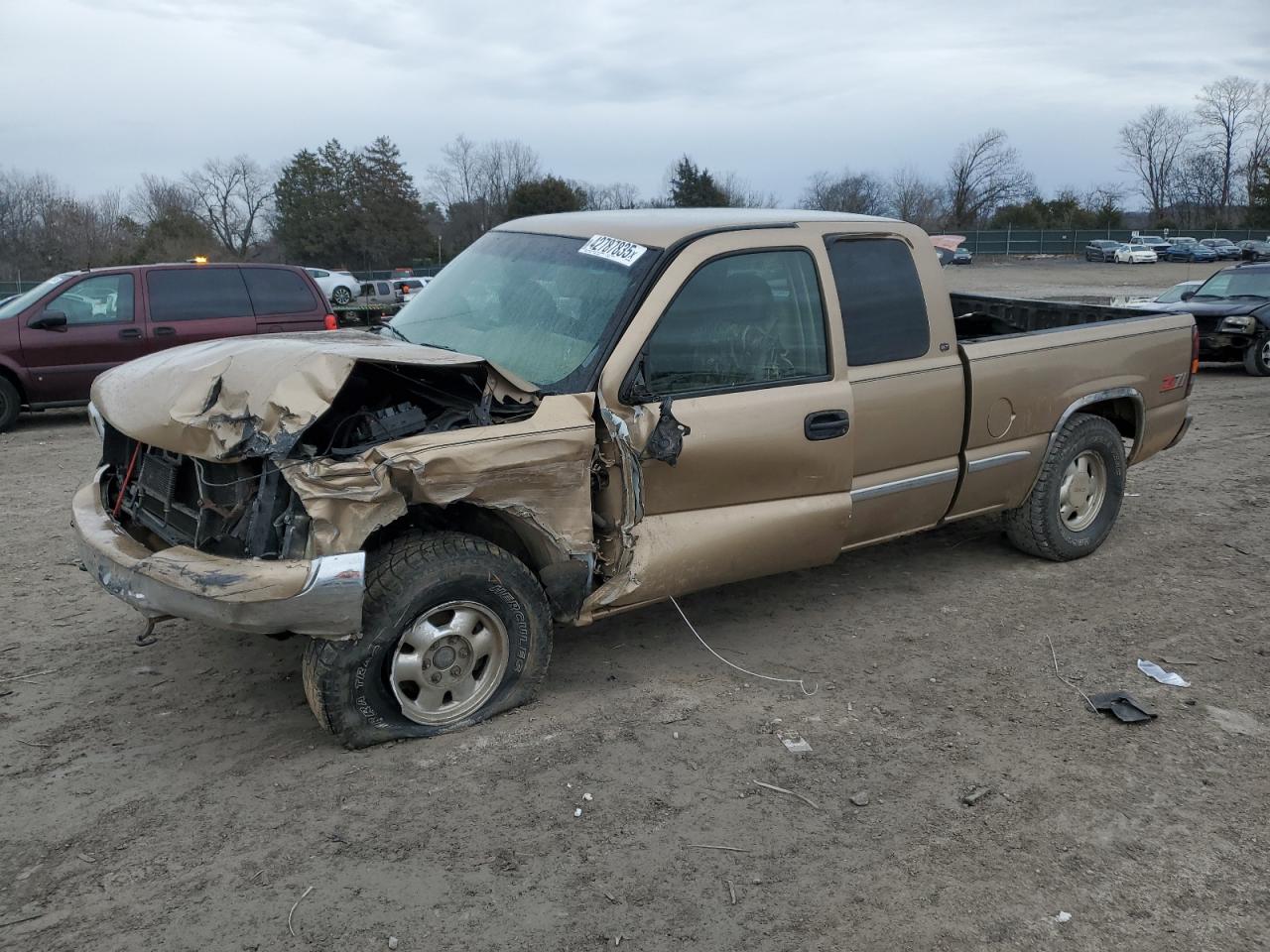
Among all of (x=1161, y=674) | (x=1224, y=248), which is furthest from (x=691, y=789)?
(x=1224, y=248)

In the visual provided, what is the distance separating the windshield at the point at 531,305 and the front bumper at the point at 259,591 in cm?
115

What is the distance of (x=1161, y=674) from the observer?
4582 mm

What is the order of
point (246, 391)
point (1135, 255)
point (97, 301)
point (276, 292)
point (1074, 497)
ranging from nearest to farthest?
1. point (246, 391)
2. point (1074, 497)
3. point (97, 301)
4. point (276, 292)
5. point (1135, 255)

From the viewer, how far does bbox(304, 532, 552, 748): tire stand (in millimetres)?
3619

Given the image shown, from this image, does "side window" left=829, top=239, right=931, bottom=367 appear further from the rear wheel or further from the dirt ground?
the rear wheel

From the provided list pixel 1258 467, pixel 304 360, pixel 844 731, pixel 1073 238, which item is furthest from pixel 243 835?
pixel 1073 238

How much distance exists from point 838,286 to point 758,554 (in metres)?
1.30

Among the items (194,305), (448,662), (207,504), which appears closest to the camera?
(207,504)

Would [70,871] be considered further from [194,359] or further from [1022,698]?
[1022,698]

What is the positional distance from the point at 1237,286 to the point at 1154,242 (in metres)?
50.4

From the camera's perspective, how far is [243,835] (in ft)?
10.9

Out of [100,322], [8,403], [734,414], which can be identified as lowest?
[8,403]

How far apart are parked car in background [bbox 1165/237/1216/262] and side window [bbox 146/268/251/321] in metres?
54.7

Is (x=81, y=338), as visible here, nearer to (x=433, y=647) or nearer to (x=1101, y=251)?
(x=433, y=647)
